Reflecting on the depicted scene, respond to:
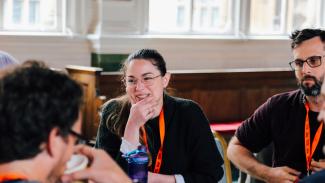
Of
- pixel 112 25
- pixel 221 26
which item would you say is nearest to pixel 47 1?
pixel 112 25

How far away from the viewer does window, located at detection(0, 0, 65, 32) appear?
20.0 ft

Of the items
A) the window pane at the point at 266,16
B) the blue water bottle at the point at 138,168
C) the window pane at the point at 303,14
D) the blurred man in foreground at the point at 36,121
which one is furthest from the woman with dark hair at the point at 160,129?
the window pane at the point at 303,14

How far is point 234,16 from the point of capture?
728cm

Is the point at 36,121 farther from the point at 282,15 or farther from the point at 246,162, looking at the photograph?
the point at 282,15

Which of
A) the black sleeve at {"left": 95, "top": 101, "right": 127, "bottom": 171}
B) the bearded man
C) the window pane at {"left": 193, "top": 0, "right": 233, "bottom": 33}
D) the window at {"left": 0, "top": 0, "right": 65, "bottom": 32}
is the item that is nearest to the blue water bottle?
the black sleeve at {"left": 95, "top": 101, "right": 127, "bottom": 171}

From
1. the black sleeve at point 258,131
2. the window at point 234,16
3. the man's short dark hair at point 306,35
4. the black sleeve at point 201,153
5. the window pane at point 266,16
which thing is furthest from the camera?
the window pane at point 266,16

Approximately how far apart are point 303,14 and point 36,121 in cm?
693

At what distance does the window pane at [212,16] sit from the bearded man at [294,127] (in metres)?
4.18

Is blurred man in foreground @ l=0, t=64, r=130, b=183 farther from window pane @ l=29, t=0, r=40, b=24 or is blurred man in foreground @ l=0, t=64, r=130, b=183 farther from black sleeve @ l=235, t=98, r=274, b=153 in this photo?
window pane @ l=29, t=0, r=40, b=24

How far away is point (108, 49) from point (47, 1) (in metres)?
0.87

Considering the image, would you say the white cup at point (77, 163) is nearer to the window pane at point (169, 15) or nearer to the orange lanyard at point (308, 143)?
the orange lanyard at point (308, 143)

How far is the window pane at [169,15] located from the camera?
22.3ft

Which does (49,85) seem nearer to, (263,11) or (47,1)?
(47,1)

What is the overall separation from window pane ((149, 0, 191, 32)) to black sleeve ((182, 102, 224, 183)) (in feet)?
13.7
